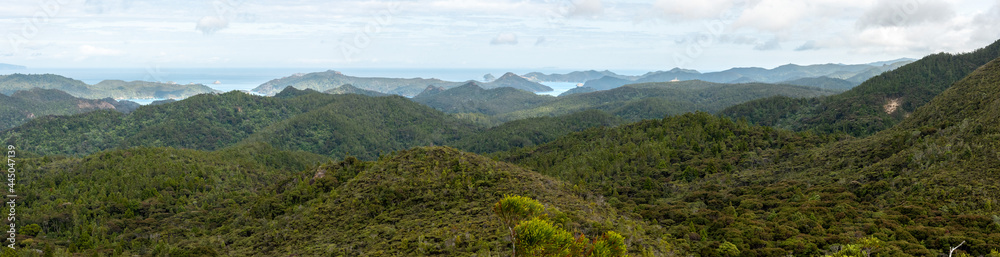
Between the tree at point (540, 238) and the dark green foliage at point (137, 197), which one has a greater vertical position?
the tree at point (540, 238)

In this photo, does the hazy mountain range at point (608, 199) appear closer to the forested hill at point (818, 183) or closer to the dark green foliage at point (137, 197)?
the forested hill at point (818, 183)

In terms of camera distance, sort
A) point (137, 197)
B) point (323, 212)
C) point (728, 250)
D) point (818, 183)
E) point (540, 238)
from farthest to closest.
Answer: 1. point (137, 197)
2. point (818, 183)
3. point (323, 212)
4. point (728, 250)
5. point (540, 238)

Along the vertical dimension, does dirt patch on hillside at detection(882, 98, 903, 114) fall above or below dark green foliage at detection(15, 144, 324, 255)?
above

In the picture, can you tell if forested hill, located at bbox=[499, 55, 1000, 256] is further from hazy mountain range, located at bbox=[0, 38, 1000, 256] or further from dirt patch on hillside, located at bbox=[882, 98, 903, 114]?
dirt patch on hillside, located at bbox=[882, 98, 903, 114]

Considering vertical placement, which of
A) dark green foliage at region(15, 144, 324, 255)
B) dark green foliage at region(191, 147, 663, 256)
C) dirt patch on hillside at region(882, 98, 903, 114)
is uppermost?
dirt patch on hillside at region(882, 98, 903, 114)

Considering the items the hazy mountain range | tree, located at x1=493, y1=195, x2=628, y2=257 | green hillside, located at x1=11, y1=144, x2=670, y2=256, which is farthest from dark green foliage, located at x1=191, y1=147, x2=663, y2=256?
tree, located at x1=493, y1=195, x2=628, y2=257

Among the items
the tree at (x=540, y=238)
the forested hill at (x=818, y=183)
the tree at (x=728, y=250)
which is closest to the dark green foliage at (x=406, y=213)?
the tree at (x=728, y=250)

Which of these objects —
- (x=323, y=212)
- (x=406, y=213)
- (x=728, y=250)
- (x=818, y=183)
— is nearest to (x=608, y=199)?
(x=728, y=250)

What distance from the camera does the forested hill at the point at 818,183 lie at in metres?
47.0

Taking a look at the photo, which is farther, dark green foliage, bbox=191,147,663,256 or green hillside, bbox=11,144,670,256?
green hillside, bbox=11,144,670,256

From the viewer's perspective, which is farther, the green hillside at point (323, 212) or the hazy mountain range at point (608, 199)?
the green hillside at point (323, 212)

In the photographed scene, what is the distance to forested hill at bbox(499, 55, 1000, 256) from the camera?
1849 inches

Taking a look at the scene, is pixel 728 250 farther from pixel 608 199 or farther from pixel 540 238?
pixel 540 238

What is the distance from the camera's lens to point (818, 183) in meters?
71.2
